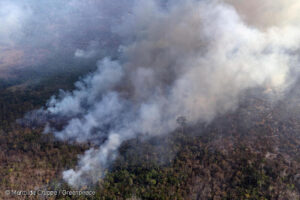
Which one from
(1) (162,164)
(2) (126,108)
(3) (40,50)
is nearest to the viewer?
(1) (162,164)

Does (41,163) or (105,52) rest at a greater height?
(105,52)

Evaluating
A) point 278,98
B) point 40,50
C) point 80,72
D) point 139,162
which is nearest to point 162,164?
point 139,162

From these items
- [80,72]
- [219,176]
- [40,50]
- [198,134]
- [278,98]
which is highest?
[40,50]

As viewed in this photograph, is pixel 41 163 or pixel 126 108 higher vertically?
pixel 126 108

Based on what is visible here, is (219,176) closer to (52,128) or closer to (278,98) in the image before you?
(278,98)

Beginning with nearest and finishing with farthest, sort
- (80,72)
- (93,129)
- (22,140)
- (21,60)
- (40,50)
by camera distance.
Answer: (22,140) → (93,129) → (80,72) → (21,60) → (40,50)

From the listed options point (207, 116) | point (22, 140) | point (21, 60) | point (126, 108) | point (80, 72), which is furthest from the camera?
point (21, 60)

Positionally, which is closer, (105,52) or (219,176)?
(219,176)

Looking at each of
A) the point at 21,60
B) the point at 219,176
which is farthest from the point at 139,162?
the point at 21,60

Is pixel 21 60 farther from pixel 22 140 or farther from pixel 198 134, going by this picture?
pixel 198 134
